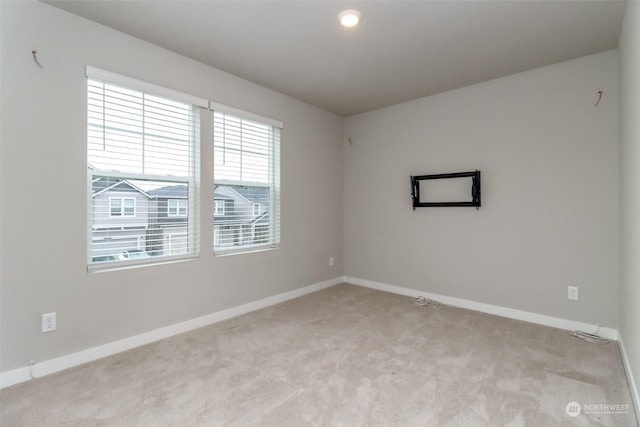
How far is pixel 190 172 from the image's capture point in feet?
9.74

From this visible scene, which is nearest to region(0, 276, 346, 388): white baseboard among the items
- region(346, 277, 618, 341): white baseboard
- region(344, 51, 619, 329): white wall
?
region(346, 277, 618, 341): white baseboard

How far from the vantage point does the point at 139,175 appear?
2.62 m

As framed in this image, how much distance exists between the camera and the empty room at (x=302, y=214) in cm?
197

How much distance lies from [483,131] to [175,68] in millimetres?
3106

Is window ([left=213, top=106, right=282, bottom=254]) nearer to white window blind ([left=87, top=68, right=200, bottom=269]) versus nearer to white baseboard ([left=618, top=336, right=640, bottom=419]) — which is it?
white window blind ([left=87, top=68, right=200, bottom=269])

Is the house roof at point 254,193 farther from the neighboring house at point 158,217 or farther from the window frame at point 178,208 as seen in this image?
the window frame at point 178,208

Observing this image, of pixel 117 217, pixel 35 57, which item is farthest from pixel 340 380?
pixel 35 57

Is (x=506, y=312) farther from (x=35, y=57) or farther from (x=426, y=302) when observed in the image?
(x=35, y=57)

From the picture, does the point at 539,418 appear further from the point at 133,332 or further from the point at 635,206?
the point at 133,332

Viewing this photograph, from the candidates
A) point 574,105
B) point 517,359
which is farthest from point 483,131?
point 517,359

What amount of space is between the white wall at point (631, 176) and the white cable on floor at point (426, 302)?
1.54 m

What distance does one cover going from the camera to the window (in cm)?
322

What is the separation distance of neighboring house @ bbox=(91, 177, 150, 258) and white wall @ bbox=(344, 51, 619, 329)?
2824mm

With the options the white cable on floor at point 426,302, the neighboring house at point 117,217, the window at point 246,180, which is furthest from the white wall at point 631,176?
the neighboring house at point 117,217
